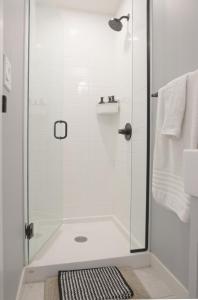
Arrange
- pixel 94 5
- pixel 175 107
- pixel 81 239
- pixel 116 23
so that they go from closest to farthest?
pixel 175 107 → pixel 81 239 → pixel 116 23 → pixel 94 5

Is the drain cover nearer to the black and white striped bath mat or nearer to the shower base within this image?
the shower base

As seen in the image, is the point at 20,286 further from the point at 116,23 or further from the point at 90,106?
the point at 116,23

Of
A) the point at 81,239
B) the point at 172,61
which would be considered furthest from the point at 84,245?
the point at 172,61

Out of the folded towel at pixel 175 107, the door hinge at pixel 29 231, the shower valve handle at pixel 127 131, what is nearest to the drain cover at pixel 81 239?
the door hinge at pixel 29 231

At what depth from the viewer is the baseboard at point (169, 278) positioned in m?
1.24

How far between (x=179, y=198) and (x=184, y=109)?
1.42 ft

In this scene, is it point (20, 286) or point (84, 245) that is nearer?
point (20, 286)

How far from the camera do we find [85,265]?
155 centimetres

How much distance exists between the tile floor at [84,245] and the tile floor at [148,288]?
0.15 metres

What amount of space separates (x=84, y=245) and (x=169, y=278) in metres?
0.76

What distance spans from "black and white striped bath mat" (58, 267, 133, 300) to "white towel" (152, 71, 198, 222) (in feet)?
2.13

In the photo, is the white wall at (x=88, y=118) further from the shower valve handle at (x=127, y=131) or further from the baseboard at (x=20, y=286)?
the baseboard at (x=20, y=286)

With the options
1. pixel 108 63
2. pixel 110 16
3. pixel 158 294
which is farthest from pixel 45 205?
pixel 110 16

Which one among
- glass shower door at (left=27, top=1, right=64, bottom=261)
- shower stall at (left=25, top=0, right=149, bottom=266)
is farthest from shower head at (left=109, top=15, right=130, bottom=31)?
glass shower door at (left=27, top=1, right=64, bottom=261)
